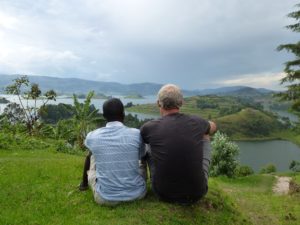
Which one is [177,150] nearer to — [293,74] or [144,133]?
[144,133]

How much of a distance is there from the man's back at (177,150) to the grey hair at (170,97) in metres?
0.17

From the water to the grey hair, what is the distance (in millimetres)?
82850

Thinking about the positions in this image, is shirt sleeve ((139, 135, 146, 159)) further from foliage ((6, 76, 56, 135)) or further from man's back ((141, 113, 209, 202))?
foliage ((6, 76, 56, 135))

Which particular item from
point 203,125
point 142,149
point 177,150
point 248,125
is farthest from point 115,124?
point 248,125

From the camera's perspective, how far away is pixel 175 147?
6.38 m

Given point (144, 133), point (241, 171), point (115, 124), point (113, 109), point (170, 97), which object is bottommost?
point (241, 171)

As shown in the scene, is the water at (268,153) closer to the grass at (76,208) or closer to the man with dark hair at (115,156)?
the grass at (76,208)

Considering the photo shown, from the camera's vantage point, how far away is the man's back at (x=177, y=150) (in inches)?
251

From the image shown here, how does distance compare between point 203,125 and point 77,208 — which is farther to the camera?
point 77,208

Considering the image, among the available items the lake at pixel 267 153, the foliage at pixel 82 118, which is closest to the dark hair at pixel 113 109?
the foliage at pixel 82 118

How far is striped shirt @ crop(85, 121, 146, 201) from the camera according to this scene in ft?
21.9

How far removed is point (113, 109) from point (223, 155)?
21.3 m

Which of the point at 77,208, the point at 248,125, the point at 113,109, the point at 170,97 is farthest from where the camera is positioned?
the point at 248,125

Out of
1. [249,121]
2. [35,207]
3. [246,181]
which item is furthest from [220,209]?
[249,121]
